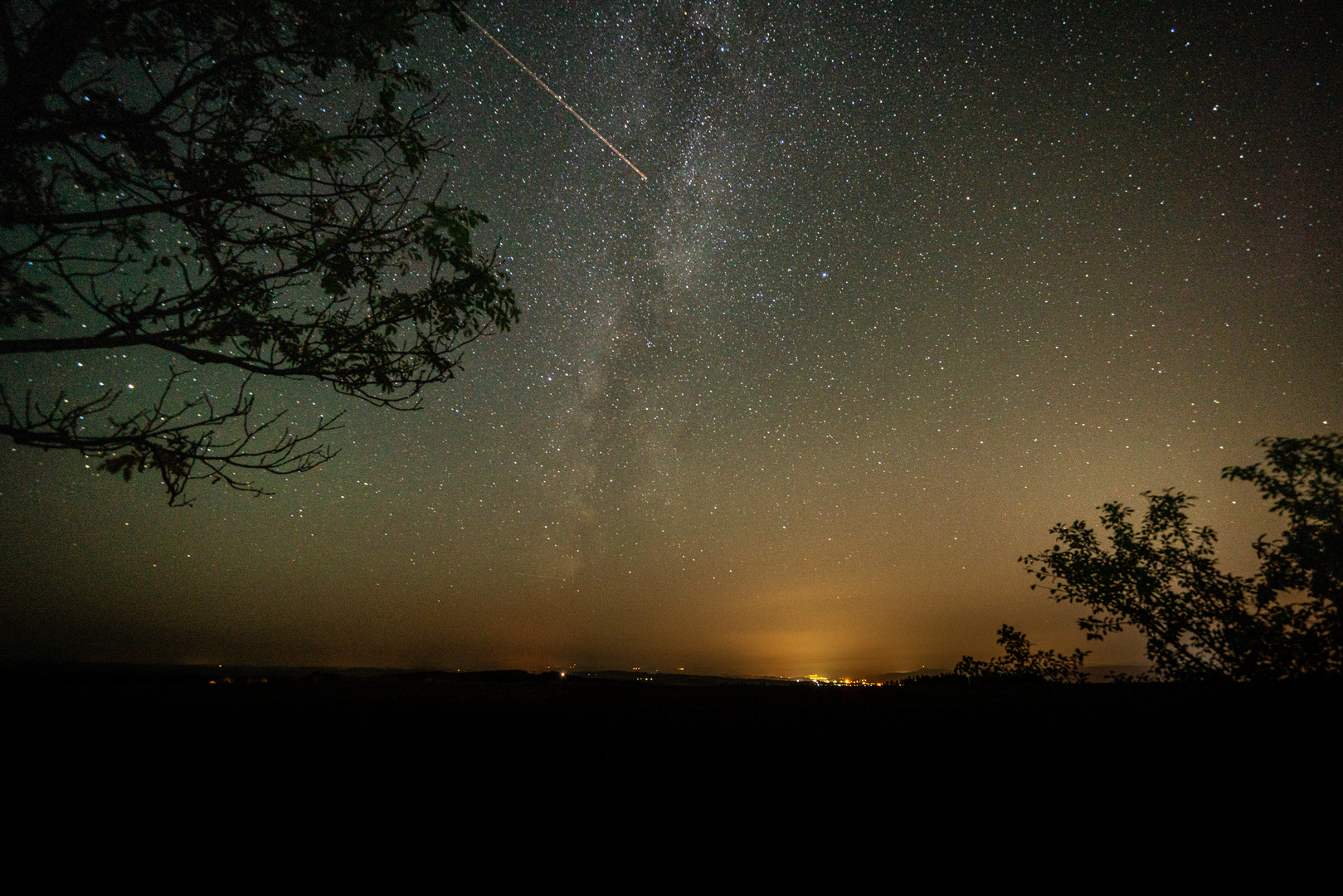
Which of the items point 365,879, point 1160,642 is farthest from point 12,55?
point 1160,642

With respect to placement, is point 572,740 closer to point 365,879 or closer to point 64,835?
point 365,879

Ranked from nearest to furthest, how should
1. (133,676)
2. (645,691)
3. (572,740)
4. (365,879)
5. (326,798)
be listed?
(365,879)
(326,798)
(572,740)
(645,691)
(133,676)

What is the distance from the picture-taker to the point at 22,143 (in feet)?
12.3

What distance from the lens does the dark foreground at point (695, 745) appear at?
196cm

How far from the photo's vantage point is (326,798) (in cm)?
180

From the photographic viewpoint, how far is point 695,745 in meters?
2.44

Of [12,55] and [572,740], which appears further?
[12,55]

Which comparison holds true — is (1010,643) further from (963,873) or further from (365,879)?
(365,879)

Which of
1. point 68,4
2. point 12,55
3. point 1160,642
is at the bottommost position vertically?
point 1160,642

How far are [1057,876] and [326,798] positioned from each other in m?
2.18

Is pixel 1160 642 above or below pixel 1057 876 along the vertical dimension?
above

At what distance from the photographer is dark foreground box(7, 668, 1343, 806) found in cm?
196

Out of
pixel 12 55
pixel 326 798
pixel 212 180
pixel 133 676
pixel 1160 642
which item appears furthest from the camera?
pixel 1160 642

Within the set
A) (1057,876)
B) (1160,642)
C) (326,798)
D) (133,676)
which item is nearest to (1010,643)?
(1160,642)
